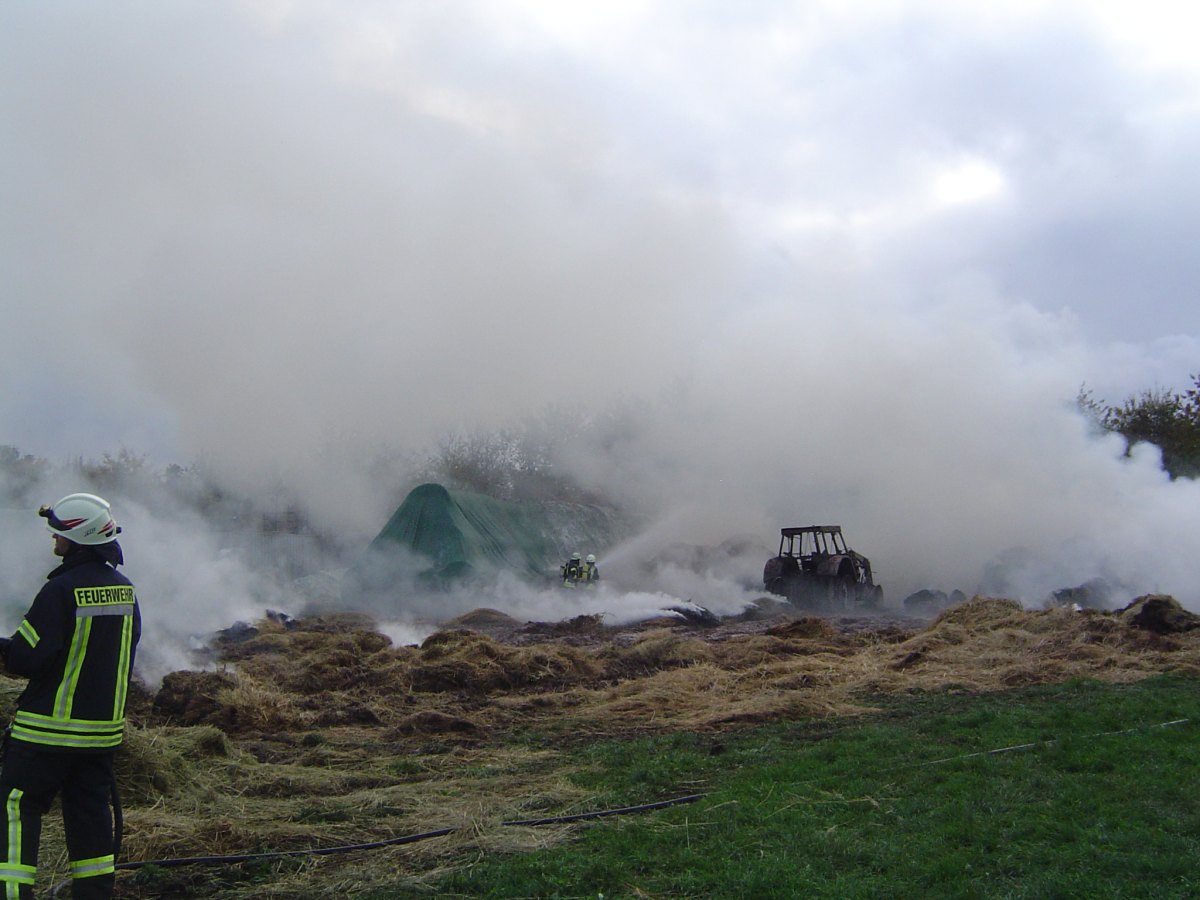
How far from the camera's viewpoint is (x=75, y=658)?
4426mm

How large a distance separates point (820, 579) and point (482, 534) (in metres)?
10.3

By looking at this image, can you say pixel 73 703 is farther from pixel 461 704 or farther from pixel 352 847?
pixel 461 704

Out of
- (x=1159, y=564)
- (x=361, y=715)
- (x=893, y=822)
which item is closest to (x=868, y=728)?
(x=893, y=822)

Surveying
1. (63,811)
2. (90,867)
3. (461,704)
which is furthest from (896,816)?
(461,704)

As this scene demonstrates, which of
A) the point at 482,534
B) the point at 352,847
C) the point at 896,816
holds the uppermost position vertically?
the point at 482,534

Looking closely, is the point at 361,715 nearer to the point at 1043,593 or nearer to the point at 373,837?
the point at 373,837

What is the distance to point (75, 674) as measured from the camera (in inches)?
174

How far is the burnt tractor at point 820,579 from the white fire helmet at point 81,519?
83.2ft

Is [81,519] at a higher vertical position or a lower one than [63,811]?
higher

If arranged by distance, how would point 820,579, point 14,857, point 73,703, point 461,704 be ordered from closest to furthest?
1. point 14,857
2. point 73,703
3. point 461,704
4. point 820,579

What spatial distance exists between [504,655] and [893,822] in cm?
932

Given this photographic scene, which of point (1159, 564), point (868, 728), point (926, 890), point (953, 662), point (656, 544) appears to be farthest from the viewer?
point (656, 544)

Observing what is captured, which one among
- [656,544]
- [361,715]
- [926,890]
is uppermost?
[656,544]

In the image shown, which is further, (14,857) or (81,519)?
(81,519)
